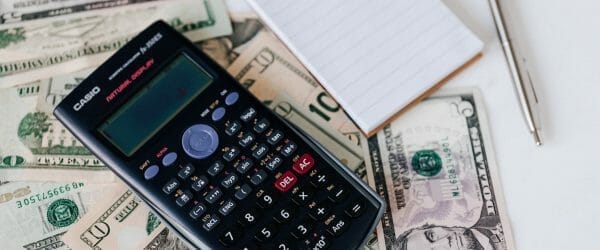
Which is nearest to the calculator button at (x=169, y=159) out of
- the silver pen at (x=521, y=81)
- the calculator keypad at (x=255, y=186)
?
the calculator keypad at (x=255, y=186)

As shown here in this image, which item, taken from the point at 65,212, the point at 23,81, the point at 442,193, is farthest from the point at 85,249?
the point at 442,193

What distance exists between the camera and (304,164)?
48 centimetres

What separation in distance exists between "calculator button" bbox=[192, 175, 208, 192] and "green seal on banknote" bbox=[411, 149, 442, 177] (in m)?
0.14

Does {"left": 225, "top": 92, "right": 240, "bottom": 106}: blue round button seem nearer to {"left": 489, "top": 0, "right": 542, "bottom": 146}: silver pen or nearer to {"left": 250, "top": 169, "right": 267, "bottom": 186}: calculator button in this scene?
{"left": 250, "top": 169, "right": 267, "bottom": 186}: calculator button

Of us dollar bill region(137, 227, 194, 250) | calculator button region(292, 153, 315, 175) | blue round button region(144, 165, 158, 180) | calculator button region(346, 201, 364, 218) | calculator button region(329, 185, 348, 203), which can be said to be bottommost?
calculator button region(346, 201, 364, 218)

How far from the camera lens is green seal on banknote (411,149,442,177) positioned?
0.51 m

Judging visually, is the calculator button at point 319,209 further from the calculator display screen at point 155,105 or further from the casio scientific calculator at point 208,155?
the calculator display screen at point 155,105

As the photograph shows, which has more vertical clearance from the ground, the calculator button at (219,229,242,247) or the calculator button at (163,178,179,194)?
the calculator button at (163,178,179,194)

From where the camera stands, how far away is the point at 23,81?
0.54m

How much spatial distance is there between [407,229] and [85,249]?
0.21m

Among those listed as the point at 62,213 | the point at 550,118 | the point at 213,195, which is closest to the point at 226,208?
the point at 213,195

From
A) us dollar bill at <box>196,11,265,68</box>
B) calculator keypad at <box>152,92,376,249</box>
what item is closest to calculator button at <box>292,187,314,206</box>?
calculator keypad at <box>152,92,376,249</box>

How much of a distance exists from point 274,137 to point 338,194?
56 mm

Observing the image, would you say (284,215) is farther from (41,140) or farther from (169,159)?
(41,140)
